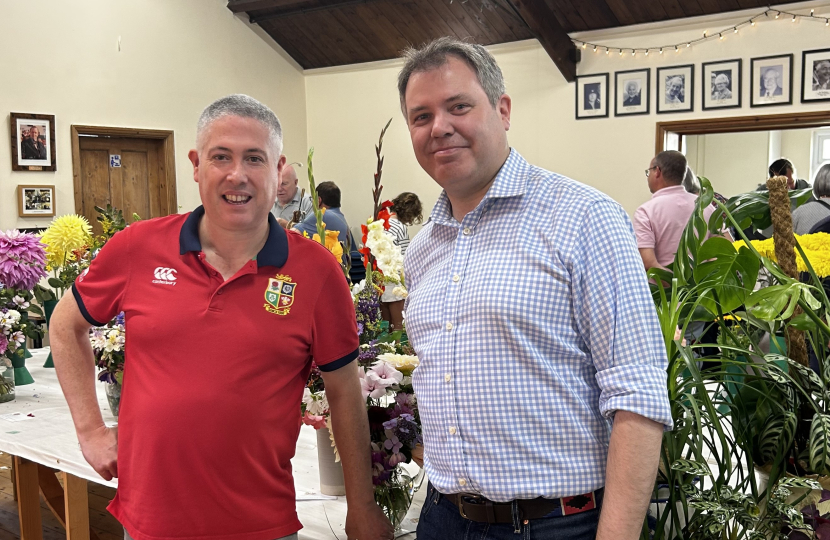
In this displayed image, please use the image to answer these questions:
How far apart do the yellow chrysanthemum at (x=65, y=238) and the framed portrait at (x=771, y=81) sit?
18.7ft

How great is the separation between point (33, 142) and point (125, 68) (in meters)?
1.25

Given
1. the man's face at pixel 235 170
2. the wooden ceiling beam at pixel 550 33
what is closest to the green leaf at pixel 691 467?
the man's face at pixel 235 170

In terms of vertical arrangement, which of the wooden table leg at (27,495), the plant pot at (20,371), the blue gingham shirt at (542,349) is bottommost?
the wooden table leg at (27,495)

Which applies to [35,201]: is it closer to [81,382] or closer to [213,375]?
[81,382]

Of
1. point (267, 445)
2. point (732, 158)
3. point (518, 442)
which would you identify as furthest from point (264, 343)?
point (732, 158)

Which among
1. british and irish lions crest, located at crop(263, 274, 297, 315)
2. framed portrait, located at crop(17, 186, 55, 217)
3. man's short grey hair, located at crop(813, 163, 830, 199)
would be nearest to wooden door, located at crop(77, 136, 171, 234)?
framed portrait, located at crop(17, 186, 55, 217)

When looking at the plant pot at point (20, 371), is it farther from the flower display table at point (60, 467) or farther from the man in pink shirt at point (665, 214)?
the man in pink shirt at point (665, 214)

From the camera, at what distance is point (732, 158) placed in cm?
1048

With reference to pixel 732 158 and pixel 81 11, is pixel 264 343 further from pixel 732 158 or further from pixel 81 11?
pixel 732 158

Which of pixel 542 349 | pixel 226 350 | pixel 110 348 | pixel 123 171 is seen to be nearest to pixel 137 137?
pixel 123 171

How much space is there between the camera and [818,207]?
11.9 ft

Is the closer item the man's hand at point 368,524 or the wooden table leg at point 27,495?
the man's hand at point 368,524

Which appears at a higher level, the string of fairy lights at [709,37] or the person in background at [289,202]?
the string of fairy lights at [709,37]

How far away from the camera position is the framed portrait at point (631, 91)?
717cm
